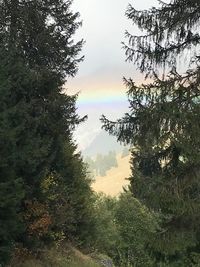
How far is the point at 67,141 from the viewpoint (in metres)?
30.9

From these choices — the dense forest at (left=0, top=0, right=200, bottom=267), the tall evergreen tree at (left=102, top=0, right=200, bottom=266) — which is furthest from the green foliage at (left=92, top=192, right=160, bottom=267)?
the tall evergreen tree at (left=102, top=0, right=200, bottom=266)

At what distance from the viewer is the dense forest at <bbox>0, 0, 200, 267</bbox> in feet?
36.4

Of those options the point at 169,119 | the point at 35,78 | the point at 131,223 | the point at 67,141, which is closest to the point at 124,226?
the point at 131,223

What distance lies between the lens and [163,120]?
10906 mm

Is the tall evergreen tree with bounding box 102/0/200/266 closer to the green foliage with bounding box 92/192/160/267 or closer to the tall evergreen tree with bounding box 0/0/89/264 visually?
the tall evergreen tree with bounding box 0/0/89/264

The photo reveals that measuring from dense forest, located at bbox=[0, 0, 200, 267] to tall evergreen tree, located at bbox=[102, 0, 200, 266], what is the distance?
0.08ft

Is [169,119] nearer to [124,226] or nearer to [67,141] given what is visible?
[67,141]

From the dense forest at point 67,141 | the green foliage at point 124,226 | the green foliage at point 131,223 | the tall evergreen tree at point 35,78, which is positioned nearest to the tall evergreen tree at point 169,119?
the dense forest at point 67,141

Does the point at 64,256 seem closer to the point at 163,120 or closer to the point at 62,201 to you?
the point at 62,201

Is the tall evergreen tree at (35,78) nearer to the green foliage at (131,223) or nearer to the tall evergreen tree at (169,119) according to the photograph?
the tall evergreen tree at (169,119)

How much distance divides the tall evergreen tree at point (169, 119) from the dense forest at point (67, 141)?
3 cm

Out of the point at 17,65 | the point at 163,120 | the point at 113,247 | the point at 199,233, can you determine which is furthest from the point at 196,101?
the point at 113,247

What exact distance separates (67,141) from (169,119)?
20531 mm

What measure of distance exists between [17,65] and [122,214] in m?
32.7
